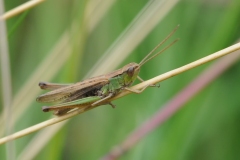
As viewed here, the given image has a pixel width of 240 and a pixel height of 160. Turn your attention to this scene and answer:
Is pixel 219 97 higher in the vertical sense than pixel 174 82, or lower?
lower

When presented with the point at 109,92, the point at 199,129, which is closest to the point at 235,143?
the point at 199,129

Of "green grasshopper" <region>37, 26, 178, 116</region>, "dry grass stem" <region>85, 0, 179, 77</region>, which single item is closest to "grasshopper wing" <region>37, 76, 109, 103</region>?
"green grasshopper" <region>37, 26, 178, 116</region>

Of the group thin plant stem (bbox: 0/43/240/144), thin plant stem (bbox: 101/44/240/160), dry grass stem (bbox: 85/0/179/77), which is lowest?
thin plant stem (bbox: 101/44/240/160)

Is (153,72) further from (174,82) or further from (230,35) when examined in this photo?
(230,35)

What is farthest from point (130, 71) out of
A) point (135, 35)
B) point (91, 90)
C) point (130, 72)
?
point (135, 35)

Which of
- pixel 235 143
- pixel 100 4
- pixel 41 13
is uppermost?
pixel 41 13

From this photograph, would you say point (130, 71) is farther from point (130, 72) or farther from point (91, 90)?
point (91, 90)

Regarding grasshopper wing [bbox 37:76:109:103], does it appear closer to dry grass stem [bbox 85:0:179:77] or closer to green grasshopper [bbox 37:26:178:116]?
green grasshopper [bbox 37:26:178:116]

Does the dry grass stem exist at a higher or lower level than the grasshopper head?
higher
